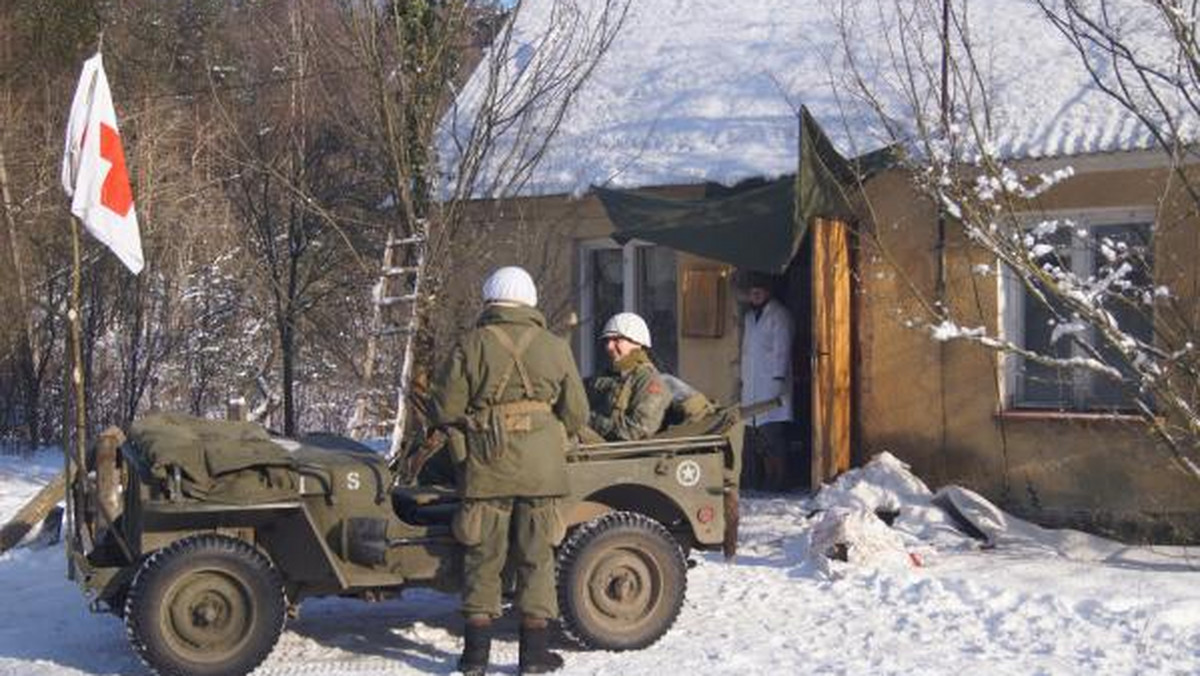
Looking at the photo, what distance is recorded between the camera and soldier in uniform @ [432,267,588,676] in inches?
250

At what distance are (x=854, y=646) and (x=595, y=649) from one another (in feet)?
3.89

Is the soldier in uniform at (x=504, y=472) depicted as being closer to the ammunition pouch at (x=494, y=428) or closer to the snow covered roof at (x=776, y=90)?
the ammunition pouch at (x=494, y=428)

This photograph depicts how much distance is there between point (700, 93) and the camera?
12344 mm

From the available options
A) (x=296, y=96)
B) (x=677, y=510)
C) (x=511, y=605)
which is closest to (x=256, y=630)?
(x=511, y=605)

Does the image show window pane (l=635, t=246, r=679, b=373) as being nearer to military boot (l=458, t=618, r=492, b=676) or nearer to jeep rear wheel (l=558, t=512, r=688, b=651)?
jeep rear wheel (l=558, t=512, r=688, b=651)

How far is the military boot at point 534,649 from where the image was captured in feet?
20.9

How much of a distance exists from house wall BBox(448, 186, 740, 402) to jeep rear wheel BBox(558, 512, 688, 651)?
5.02 meters

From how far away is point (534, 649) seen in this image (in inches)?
251

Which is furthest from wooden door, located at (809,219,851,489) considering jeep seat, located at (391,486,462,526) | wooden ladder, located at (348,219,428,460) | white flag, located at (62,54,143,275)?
white flag, located at (62,54,143,275)

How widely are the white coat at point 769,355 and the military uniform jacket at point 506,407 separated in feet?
15.2

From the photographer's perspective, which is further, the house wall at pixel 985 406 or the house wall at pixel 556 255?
the house wall at pixel 556 255

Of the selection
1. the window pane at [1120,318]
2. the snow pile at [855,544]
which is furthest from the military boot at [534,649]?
the window pane at [1120,318]

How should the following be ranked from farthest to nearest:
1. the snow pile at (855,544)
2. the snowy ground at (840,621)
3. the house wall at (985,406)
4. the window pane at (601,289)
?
the window pane at (601,289) → the house wall at (985,406) → the snow pile at (855,544) → the snowy ground at (840,621)

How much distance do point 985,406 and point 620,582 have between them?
4.37 m
